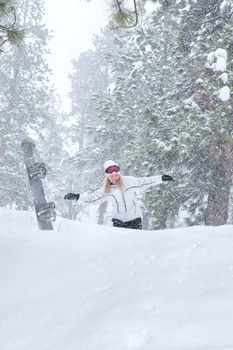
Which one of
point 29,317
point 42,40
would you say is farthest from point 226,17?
point 42,40

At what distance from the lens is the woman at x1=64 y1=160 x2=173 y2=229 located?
7.04 m

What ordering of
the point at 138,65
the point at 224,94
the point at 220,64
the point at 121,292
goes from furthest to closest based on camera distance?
1. the point at 138,65
2. the point at 220,64
3. the point at 224,94
4. the point at 121,292

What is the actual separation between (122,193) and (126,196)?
8 centimetres

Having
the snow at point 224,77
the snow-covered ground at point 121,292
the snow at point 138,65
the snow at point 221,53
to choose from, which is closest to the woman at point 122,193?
the snow-covered ground at point 121,292

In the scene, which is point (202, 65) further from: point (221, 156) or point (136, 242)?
point (136, 242)

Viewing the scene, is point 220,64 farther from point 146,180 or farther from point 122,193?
point 122,193

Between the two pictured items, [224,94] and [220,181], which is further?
[220,181]

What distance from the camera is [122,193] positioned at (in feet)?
23.2

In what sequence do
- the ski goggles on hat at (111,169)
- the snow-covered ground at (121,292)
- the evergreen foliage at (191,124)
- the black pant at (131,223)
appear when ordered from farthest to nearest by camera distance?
1. the evergreen foliage at (191,124)
2. the black pant at (131,223)
3. the ski goggles on hat at (111,169)
4. the snow-covered ground at (121,292)

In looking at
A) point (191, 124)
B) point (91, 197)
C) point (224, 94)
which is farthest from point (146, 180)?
point (224, 94)

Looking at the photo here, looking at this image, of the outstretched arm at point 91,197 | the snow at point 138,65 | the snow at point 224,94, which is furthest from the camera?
the snow at point 138,65

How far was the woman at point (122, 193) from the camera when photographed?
7.04 meters

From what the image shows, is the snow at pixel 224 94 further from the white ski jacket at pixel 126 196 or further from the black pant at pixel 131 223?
the black pant at pixel 131 223

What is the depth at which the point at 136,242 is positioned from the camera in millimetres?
5371
